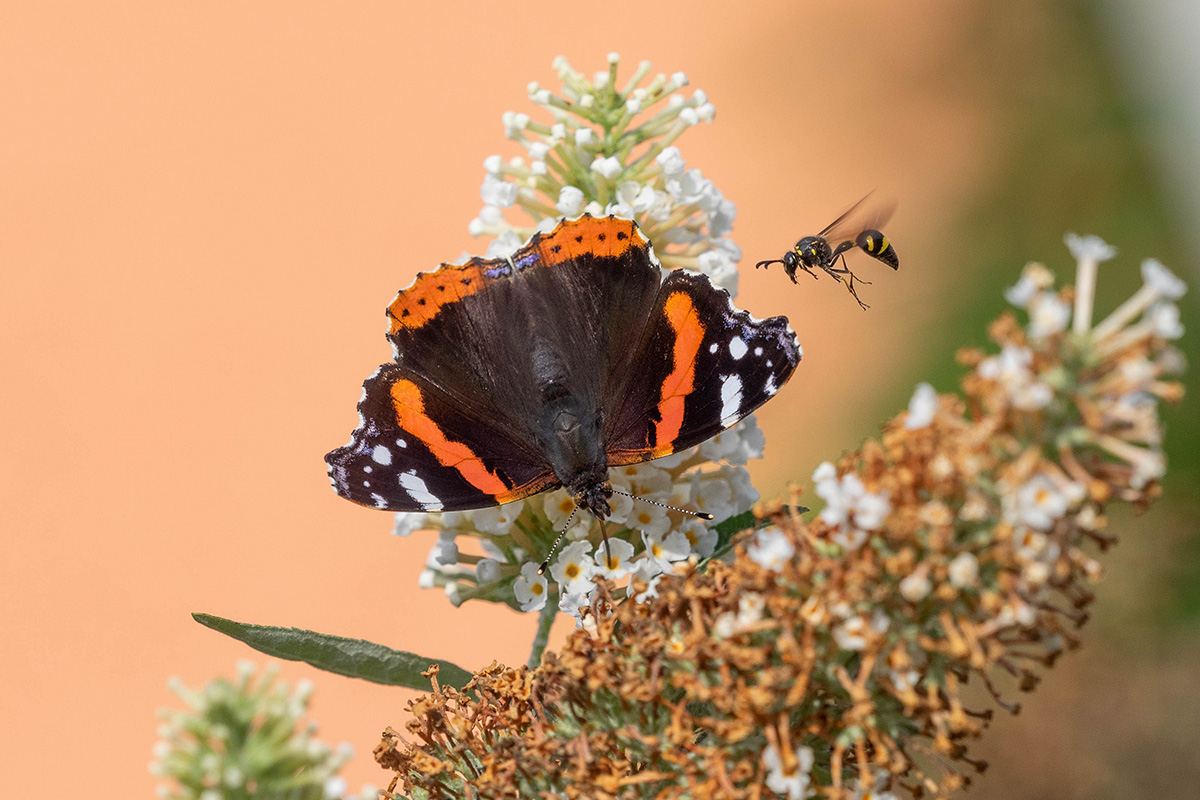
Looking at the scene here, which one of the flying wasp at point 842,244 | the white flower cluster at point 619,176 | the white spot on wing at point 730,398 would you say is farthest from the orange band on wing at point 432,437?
the flying wasp at point 842,244

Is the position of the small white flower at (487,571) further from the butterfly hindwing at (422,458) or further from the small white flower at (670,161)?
the small white flower at (670,161)

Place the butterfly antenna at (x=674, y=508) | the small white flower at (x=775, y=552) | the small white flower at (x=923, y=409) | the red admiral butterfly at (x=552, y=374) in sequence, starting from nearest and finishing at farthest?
1. the small white flower at (x=923, y=409)
2. the small white flower at (x=775, y=552)
3. the butterfly antenna at (x=674, y=508)
4. the red admiral butterfly at (x=552, y=374)

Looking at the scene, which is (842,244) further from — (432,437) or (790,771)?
(790,771)

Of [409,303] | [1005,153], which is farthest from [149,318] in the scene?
[1005,153]

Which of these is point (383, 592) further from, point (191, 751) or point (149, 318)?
point (191, 751)

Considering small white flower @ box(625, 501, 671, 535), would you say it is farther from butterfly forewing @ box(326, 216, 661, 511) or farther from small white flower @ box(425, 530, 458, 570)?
small white flower @ box(425, 530, 458, 570)

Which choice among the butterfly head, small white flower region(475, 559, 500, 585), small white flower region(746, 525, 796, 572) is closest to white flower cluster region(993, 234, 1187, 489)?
small white flower region(746, 525, 796, 572)

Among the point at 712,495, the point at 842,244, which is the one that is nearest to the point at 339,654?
the point at 712,495
